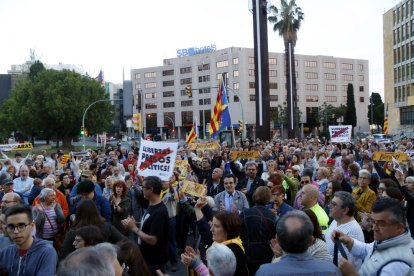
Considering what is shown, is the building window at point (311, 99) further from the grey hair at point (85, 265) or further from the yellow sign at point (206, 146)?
the grey hair at point (85, 265)

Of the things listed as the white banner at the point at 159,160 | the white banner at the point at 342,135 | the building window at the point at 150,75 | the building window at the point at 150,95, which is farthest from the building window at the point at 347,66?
the white banner at the point at 159,160

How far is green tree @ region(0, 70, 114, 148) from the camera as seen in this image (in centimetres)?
5325

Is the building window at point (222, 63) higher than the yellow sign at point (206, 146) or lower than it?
higher

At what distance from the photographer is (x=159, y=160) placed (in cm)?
799

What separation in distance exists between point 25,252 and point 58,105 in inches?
2002

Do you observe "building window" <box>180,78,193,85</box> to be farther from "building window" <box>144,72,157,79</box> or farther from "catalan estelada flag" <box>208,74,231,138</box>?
"catalan estelada flag" <box>208,74,231,138</box>

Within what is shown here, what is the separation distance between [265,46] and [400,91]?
146 ft

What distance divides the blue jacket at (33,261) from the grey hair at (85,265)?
1416mm

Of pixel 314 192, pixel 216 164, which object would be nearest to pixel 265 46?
pixel 216 164

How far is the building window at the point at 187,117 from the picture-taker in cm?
10347

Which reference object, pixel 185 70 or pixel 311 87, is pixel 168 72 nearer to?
pixel 185 70

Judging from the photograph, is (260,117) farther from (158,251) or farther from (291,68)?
(158,251)

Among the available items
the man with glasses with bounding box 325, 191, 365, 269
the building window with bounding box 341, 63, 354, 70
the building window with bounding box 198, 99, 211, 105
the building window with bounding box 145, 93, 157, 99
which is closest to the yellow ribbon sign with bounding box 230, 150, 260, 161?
the man with glasses with bounding box 325, 191, 365, 269

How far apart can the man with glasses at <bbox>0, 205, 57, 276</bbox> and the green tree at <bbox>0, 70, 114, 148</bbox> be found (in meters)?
50.7
